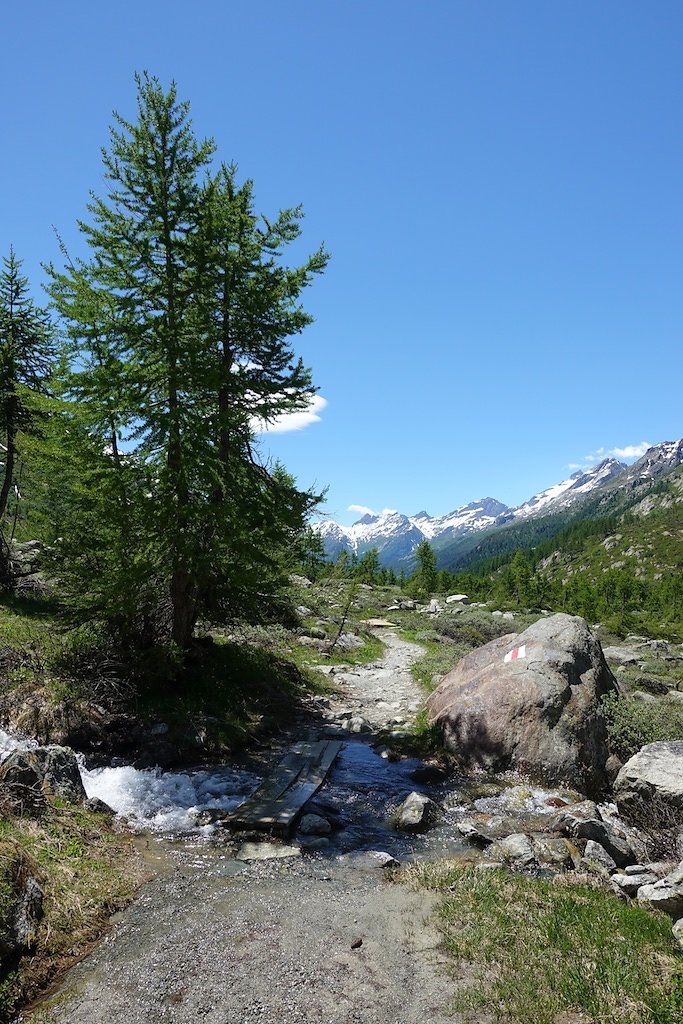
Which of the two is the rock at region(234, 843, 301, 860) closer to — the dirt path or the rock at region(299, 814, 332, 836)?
the dirt path

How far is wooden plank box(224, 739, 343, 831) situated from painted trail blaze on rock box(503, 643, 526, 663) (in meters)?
5.07

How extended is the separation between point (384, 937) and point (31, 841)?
4.76 m

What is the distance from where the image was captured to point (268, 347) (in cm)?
1591

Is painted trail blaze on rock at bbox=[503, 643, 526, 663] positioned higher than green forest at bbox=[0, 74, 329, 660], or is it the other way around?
green forest at bbox=[0, 74, 329, 660]

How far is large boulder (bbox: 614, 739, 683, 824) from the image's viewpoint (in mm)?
9664

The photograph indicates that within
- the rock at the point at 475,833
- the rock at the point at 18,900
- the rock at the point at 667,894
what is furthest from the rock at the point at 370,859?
the rock at the point at 18,900

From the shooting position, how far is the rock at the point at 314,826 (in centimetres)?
996

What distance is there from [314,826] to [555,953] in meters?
4.86

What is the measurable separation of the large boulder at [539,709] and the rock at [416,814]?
2913mm

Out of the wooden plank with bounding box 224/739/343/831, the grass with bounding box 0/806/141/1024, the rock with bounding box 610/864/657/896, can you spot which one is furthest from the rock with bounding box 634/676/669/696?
the grass with bounding box 0/806/141/1024

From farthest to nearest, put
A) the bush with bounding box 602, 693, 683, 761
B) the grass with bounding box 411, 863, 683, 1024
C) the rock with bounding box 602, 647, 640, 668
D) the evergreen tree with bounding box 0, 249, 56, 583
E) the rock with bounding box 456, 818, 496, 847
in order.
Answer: the rock with bounding box 602, 647, 640, 668 → the evergreen tree with bounding box 0, 249, 56, 583 → the bush with bounding box 602, 693, 683, 761 → the rock with bounding box 456, 818, 496, 847 → the grass with bounding box 411, 863, 683, 1024

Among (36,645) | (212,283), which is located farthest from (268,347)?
(36,645)

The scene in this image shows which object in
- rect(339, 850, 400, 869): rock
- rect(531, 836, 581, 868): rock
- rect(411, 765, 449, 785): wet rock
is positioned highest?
rect(339, 850, 400, 869): rock

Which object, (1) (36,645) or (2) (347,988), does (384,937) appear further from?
(1) (36,645)
